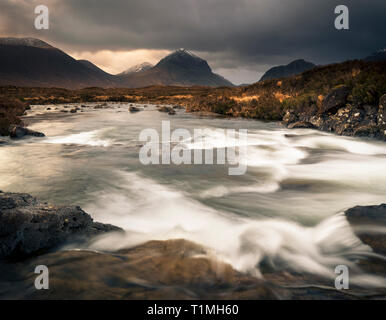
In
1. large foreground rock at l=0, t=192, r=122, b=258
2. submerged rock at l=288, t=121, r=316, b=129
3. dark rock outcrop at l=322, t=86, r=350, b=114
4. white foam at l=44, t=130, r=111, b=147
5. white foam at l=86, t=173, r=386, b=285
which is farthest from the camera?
submerged rock at l=288, t=121, r=316, b=129

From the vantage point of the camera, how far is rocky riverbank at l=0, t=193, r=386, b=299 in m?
2.78

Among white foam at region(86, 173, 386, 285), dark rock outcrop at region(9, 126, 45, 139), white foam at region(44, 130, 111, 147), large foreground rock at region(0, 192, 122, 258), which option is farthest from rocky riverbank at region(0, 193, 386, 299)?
dark rock outcrop at region(9, 126, 45, 139)

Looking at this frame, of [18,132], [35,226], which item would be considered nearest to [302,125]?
[18,132]

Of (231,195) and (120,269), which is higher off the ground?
(231,195)

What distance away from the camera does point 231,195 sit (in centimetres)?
637

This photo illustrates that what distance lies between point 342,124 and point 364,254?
1405 centimetres

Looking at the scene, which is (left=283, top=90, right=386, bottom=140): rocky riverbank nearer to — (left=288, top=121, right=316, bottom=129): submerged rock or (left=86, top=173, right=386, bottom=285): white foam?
(left=288, top=121, right=316, bottom=129): submerged rock

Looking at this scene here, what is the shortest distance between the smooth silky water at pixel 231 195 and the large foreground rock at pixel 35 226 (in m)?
0.40

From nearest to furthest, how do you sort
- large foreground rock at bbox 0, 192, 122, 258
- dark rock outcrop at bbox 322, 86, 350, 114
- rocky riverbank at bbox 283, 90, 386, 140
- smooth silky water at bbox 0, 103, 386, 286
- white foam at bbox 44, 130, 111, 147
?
large foreground rock at bbox 0, 192, 122, 258 < smooth silky water at bbox 0, 103, 386, 286 < rocky riverbank at bbox 283, 90, 386, 140 < white foam at bbox 44, 130, 111, 147 < dark rock outcrop at bbox 322, 86, 350, 114

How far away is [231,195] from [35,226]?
14.1 ft

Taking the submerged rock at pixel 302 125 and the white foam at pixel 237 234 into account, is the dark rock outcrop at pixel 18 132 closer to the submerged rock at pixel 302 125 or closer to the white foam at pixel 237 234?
the white foam at pixel 237 234

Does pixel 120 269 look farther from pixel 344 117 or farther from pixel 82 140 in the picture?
pixel 344 117

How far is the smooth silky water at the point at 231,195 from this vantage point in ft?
12.7

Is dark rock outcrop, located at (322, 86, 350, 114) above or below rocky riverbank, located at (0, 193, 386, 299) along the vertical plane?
above
